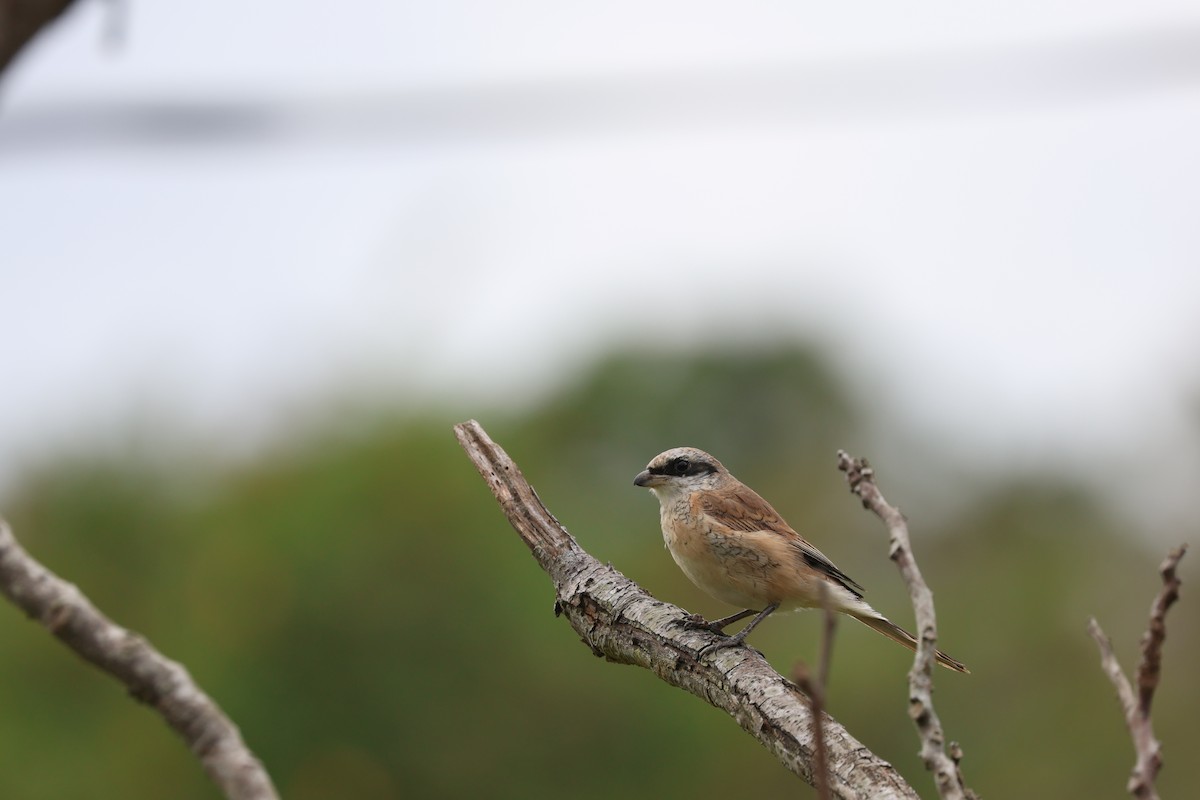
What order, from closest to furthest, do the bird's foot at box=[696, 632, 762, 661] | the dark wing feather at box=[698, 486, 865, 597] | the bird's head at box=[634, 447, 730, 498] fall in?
the bird's foot at box=[696, 632, 762, 661] < the dark wing feather at box=[698, 486, 865, 597] < the bird's head at box=[634, 447, 730, 498]

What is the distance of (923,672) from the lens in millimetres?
2354

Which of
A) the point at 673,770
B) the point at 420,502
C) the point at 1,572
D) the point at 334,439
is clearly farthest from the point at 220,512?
the point at 1,572

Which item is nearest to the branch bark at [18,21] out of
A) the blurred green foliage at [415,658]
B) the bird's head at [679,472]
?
the bird's head at [679,472]

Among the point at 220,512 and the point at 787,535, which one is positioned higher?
the point at 220,512

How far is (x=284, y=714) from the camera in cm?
1617

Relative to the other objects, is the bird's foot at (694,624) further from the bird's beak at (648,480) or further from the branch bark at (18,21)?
the branch bark at (18,21)

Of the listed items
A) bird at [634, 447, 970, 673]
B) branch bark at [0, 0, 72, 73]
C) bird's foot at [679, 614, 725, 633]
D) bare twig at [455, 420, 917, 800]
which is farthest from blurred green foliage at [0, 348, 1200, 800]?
branch bark at [0, 0, 72, 73]

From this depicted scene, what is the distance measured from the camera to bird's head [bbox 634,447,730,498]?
643 centimetres

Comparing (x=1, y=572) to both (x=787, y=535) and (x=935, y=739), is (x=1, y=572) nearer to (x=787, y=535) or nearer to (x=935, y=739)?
(x=935, y=739)

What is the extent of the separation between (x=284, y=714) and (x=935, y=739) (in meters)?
14.9

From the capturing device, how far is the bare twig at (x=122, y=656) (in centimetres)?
187

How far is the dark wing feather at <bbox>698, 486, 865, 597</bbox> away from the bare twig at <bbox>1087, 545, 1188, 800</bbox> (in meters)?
3.95

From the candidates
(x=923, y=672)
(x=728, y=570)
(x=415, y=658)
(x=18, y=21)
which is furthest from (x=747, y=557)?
(x=415, y=658)

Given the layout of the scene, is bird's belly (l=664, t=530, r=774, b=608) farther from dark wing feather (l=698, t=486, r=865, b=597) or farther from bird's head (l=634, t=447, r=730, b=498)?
bird's head (l=634, t=447, r=730, b=498)
